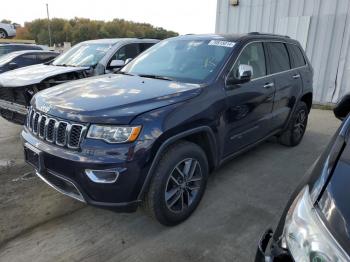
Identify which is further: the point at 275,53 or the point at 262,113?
the point at 275,53

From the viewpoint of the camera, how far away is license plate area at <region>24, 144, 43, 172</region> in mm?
2754

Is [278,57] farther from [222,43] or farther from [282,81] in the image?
[222,43]

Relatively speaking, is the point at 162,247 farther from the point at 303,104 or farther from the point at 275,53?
the point at 303,104

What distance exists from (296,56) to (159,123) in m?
3.44

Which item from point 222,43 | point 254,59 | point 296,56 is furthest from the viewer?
point 296,56

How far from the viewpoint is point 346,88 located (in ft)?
27.9

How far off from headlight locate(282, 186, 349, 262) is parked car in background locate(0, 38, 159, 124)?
3870 millimetres

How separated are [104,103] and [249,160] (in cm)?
276

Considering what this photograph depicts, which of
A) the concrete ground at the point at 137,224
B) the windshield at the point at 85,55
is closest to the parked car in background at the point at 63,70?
the windshield at the point at 85,55

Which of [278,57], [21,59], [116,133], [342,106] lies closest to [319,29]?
[278,57]

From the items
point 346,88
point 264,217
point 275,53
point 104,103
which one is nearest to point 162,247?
point 264,217

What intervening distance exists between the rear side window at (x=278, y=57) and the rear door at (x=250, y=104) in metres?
0.20

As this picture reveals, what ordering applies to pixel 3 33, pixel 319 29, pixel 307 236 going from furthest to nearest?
1. pixel 3 33
2. pixel 319 29
3. pixel 307 236

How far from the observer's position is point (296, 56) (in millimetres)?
5078
